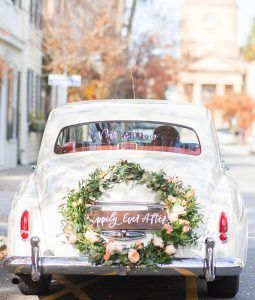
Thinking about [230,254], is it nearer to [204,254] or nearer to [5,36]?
[204,254]

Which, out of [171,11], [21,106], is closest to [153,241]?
[21,106]

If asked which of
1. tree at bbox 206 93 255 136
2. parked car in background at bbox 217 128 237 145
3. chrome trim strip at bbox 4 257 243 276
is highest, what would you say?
chrome trim strip at bbox 4 257 243 276

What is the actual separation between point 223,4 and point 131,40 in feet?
288

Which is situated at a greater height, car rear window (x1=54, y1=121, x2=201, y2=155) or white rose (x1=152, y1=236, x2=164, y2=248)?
car rear window (x1=54, y1=121, x2=201, y2=155)

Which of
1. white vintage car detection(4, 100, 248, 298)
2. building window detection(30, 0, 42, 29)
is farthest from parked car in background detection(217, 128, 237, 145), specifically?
white vintage car detection(4, 100, 248, 298)

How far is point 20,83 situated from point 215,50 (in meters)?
91.8

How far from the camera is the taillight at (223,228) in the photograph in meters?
7.27

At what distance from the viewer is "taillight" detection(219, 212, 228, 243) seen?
7.27 m

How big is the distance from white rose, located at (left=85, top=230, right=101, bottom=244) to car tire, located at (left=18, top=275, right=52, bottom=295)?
3.15 feet

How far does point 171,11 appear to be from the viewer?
36.5 meters

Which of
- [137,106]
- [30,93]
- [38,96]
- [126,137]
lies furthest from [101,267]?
[38,96]

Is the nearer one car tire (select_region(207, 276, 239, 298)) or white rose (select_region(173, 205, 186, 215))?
white rose (select_region(173, 205, 186, 215))

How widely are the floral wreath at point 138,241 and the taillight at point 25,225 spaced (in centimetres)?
31

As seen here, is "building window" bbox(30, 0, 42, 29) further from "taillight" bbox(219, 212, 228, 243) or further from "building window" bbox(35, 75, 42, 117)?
"taillight" bbox(219, 212, 228, 243)
